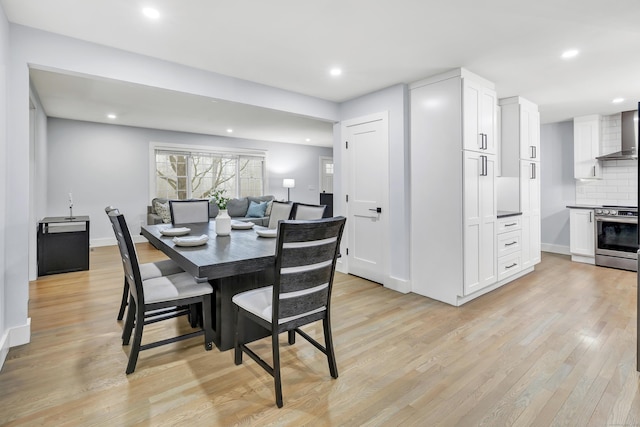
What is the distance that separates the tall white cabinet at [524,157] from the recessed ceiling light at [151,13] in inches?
164

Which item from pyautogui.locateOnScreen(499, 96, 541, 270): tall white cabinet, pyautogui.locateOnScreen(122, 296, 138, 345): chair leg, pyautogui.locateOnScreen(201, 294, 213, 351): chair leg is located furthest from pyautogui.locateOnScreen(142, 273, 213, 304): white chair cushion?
pyautogui.locateOnScreen(499, 96, 541, 270): tall white cabinet

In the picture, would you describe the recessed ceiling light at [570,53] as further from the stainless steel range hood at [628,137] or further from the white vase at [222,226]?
the white vase at [222,226]

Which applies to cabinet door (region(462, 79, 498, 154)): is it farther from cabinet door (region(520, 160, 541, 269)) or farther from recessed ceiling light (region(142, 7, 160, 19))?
recessed ceiling light (region(142, 7, 160, 19))

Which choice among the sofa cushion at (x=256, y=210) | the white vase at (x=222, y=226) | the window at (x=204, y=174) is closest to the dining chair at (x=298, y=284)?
the white vase at (x=222, y=226)

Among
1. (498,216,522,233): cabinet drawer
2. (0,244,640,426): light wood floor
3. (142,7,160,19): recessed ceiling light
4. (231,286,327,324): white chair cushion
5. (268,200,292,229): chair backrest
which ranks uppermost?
(142,7,160,19): recessed ceiling light

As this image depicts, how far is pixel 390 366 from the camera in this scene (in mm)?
2131

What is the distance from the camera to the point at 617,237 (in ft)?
15.1

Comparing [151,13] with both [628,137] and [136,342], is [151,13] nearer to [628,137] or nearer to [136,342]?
[136,342]

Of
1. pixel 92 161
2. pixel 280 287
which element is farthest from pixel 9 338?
pixel 92 161

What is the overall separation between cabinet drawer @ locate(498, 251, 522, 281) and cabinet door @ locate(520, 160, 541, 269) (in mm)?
168

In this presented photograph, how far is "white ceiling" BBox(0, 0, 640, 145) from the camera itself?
215cm

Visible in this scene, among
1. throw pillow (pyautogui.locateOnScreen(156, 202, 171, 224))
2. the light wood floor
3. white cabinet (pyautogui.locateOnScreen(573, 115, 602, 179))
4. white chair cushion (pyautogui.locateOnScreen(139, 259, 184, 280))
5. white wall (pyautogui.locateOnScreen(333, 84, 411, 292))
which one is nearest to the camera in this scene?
the light wood floor

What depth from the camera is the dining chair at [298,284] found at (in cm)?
170

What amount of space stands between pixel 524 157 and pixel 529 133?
1.21 ft
